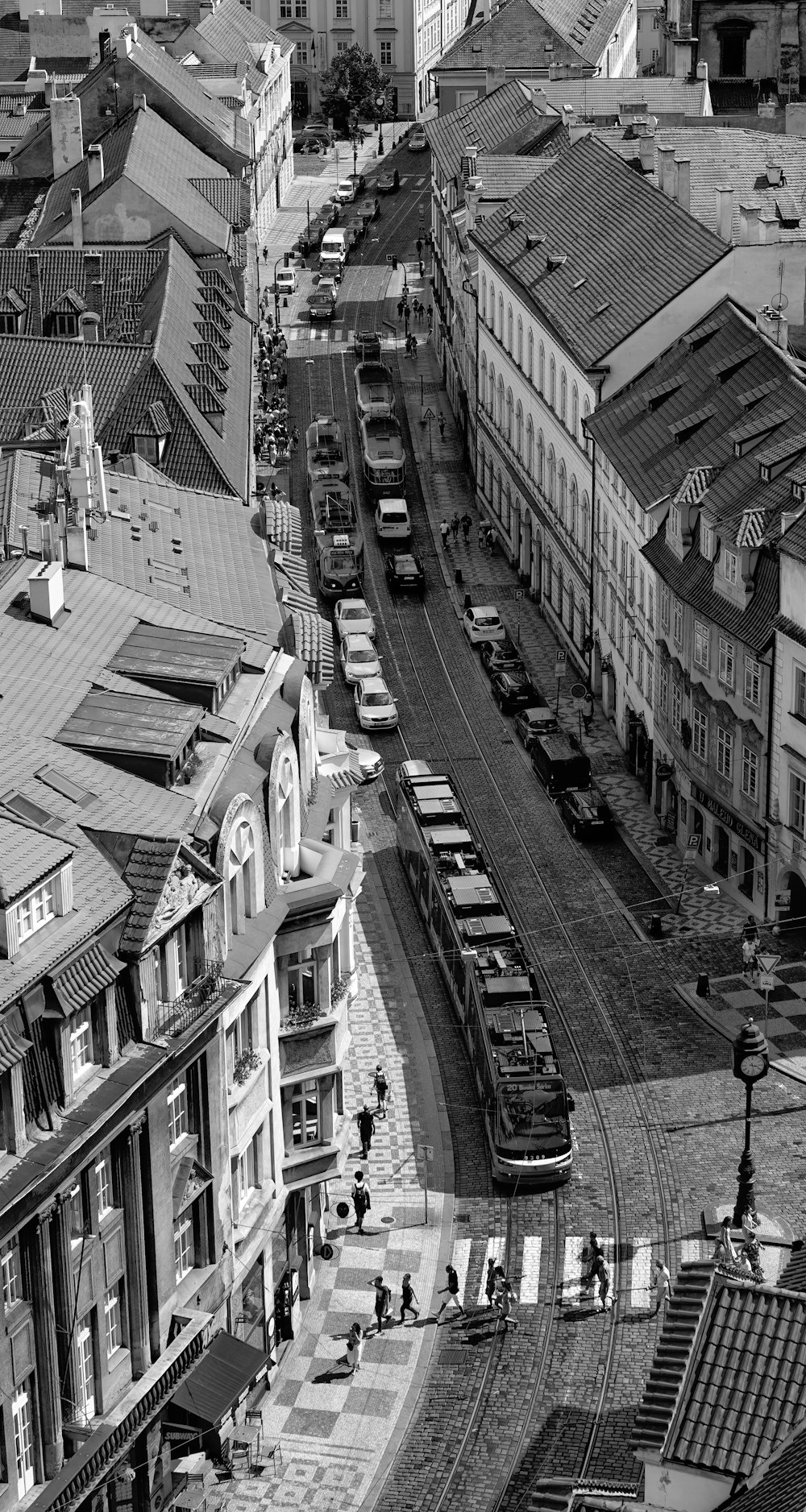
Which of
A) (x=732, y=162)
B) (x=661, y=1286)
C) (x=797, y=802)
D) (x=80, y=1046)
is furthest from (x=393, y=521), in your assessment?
(x=80, y=1046)

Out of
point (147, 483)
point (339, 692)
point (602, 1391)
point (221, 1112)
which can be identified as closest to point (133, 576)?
point (147, 483)

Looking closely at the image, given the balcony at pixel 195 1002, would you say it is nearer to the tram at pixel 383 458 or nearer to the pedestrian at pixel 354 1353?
the pedestrian at pixel 354 1353

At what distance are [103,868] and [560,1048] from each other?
34.5 metres

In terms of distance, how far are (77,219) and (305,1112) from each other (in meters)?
83.2

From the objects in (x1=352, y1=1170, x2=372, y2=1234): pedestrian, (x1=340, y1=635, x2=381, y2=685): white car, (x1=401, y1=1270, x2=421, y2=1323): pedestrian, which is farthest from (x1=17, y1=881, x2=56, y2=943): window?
(x1=340, y1=635, x2=381, y2=685): white car

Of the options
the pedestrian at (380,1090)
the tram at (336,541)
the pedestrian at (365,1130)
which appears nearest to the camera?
the pedestrian at (365,1130)

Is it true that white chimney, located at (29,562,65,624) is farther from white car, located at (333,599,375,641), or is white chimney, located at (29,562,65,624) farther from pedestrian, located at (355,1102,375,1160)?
white car, located at (333,599,375,641)

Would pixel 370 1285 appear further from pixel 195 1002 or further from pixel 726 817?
pixel 726 817

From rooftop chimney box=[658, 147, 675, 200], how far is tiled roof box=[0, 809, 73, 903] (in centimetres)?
8657

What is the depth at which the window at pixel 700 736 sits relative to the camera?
106688 mm

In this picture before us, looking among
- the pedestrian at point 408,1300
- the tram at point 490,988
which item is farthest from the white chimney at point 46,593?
the pedestrian at point 408,1300

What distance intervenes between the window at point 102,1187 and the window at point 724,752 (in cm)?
4608

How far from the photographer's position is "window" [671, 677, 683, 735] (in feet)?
358

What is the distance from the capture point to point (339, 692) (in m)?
130
